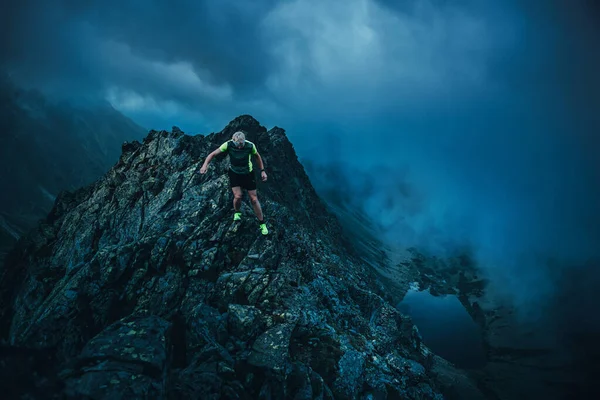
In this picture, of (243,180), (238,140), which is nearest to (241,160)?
(238,140)

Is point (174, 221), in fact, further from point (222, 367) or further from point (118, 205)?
point (222, 367)

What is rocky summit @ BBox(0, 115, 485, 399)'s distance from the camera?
34.3 ft

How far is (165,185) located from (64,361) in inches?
1022

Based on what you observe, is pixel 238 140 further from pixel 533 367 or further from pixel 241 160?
pixel 533 367

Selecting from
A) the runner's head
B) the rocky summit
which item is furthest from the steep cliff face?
the runner's head

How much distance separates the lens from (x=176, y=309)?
1939 centimetres

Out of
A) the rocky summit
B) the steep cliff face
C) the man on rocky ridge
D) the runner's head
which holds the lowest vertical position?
the rocky summit

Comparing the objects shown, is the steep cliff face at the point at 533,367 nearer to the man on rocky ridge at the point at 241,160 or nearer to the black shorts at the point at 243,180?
the black shorts at the point at 243,180

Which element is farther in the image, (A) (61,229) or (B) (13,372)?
(A) (61,229)

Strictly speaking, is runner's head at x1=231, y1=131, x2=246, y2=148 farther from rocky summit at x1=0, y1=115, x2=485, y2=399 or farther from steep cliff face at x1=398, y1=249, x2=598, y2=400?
steep cliff face at x1=398, y1=249, x2=598, y2=400

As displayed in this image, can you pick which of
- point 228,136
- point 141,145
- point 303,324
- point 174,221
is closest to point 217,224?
point 174,221

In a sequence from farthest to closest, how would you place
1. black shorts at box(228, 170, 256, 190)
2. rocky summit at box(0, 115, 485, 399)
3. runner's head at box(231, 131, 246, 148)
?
black shorts at box(228, 170, 256, 190) → runner's head at box(231, 131, 246, 148) → rocky summit at box(0, 115, 485, 399)

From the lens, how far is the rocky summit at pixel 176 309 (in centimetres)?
1046

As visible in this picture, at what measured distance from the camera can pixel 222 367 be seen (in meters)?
12.8
